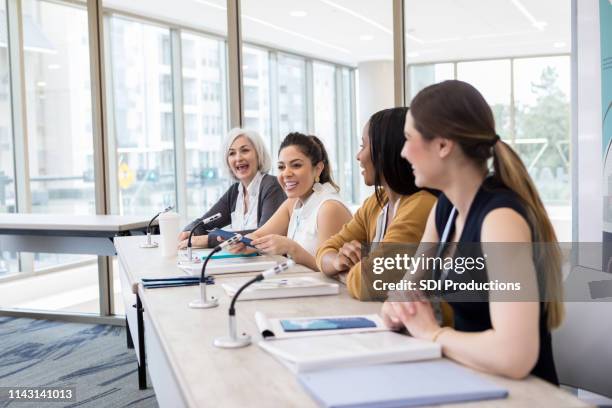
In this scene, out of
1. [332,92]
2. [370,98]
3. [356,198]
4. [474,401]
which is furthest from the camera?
[332,92]

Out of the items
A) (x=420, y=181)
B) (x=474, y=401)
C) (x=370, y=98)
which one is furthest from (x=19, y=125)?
(x=474, y=401)

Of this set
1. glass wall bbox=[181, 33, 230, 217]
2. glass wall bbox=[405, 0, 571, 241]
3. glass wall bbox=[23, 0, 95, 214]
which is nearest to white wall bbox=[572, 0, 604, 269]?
glass wall bbox=[405, 0, 571, 241]

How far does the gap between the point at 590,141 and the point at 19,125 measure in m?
4.63

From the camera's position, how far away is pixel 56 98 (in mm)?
5977

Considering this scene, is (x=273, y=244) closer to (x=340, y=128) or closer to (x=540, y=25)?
(x=540, y=25)

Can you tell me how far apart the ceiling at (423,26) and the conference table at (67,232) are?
1.88 meters

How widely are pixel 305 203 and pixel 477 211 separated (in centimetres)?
175

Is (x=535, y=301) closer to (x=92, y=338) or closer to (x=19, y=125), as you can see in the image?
(x=92, y=338)

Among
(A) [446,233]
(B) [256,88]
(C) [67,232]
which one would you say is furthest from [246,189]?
(A) [446,233]

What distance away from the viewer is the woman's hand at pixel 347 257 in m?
2.13

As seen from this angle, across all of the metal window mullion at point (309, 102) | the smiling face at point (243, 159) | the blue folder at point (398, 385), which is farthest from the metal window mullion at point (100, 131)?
the blue folder at point (398, 385)

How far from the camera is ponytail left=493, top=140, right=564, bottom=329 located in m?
1.34

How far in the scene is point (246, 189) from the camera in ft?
12.9

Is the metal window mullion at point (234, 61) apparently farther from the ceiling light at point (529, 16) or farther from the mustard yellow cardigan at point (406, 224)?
the mustard yellow cardigan at point (406, 224)
